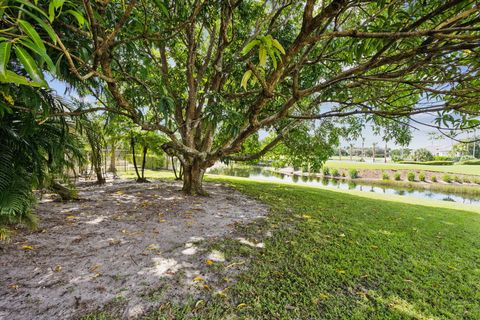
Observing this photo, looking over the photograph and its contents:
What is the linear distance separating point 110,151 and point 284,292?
10072mm

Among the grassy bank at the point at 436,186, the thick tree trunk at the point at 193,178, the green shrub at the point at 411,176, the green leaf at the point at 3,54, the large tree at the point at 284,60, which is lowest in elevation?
the grassy bank at the point at 436,186

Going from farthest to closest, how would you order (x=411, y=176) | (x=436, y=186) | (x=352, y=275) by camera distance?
(x=411, y=176) < (x=436, y=186) < (x=352, y=275)

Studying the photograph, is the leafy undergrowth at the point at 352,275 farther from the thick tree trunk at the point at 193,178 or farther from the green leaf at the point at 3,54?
the thick tree trunk at the point at 193,178

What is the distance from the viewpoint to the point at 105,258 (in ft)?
7.84

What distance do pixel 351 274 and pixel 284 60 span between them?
236 centimetres

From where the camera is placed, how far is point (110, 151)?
970cm

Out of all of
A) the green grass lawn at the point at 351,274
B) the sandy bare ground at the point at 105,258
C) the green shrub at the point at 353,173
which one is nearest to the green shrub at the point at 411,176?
the green shrub at the point at 353,173

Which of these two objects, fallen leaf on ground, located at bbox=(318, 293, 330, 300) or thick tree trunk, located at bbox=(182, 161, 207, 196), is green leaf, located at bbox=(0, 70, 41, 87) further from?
thick tree trunk, located at bbox=(182, 161, 207, 196)

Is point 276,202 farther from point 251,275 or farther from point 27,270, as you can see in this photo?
point 27,270

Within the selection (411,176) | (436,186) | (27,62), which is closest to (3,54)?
(27,62)

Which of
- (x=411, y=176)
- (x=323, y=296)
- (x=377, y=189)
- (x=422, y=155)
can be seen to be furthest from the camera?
(x=422, y=155)

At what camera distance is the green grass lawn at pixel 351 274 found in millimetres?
1851

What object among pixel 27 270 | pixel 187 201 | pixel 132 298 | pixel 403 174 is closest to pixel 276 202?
pixel 187 201

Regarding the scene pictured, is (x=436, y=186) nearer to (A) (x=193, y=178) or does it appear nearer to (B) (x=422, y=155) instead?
(A) (x=193, y=178)
